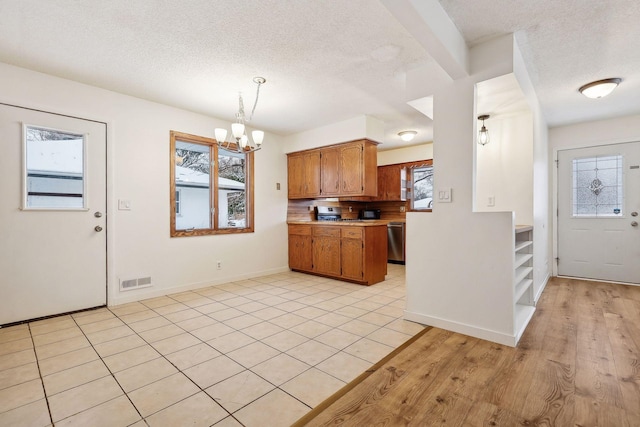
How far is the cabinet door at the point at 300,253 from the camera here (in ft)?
16.5

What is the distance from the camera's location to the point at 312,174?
508 cm

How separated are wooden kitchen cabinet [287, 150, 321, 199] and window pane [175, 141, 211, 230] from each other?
4.97 ft

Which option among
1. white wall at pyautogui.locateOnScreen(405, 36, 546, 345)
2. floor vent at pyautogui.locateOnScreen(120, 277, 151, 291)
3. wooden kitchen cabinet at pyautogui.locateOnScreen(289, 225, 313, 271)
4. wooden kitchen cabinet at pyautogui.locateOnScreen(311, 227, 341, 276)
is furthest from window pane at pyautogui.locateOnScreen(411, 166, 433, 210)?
floor vent at pyautogui.locateOnScreen(120, 277, 151, 291)

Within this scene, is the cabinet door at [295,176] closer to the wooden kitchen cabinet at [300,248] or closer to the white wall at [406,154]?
the wooden kitchen cabinet at [300,248]

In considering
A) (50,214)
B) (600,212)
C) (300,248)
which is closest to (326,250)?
(300,248)

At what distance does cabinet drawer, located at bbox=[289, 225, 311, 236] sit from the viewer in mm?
5047

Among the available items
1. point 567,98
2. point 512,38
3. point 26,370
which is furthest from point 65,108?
point 567,98

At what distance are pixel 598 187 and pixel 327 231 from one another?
4.14 metres

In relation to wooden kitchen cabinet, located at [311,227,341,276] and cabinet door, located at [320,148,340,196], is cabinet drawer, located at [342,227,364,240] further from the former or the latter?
cabinet door, located at [320,148,340,196]

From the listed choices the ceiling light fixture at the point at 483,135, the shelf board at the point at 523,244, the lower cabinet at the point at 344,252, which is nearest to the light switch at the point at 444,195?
the shelf board at the point at 523,244

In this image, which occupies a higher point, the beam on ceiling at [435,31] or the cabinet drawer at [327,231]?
the beam on ceiling at [435,31]

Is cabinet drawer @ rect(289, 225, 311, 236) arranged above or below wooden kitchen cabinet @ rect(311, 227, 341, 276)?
above

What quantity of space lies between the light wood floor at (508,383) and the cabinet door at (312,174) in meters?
3.03

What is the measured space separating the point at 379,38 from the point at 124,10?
6.15ft
